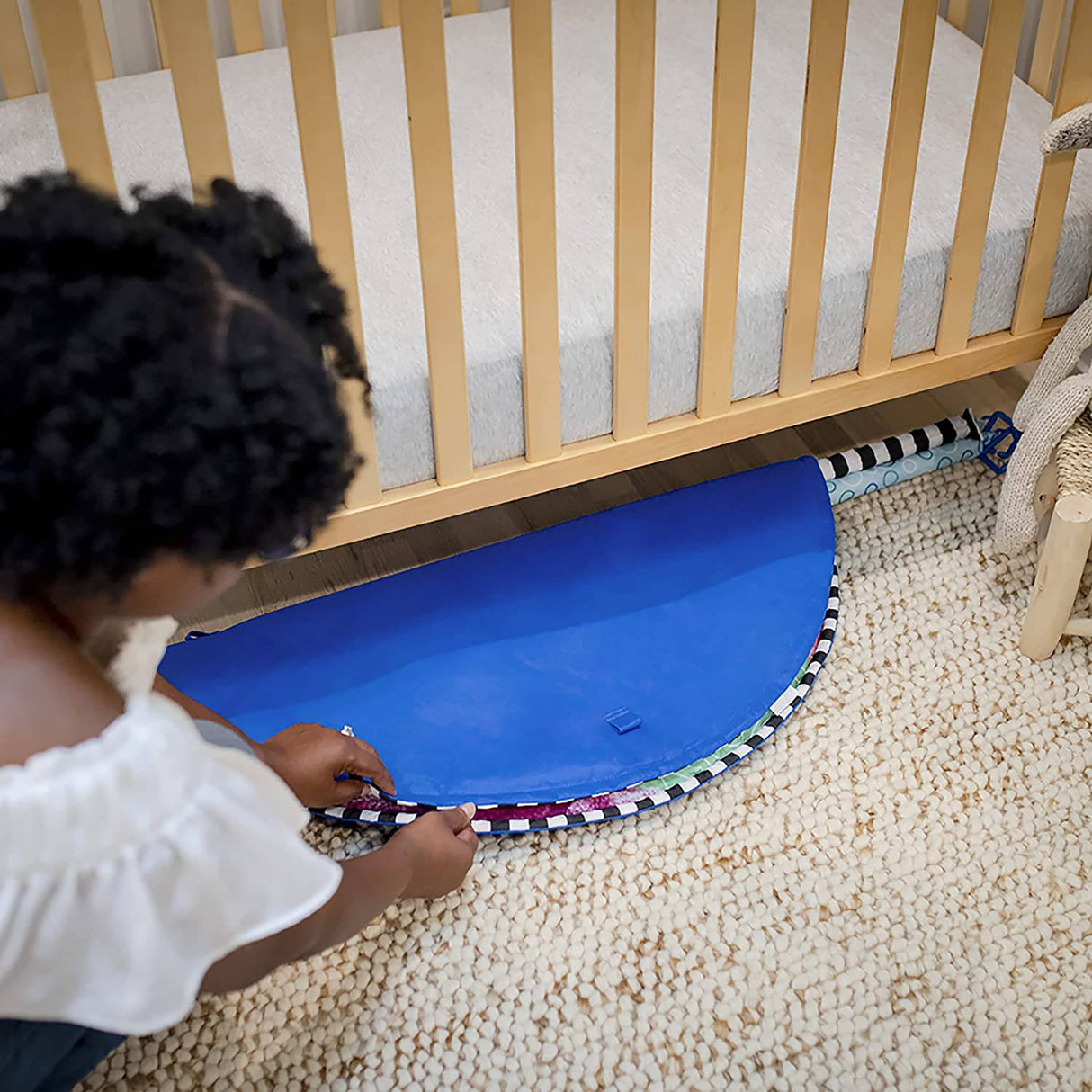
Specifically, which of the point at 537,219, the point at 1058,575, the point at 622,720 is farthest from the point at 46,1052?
the point at 1058,575

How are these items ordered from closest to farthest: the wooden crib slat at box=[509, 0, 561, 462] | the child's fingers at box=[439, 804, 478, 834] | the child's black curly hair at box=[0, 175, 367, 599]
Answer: the child's black curly hair at box=[0, 175, 367, 599] → the wooden crib slat at box=[509, 0, 561, 462] → the child's fingers at box=[439, 804, 478, 834]

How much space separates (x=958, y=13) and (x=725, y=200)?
2.58 ft

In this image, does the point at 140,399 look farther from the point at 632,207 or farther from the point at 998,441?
the point at 998,441

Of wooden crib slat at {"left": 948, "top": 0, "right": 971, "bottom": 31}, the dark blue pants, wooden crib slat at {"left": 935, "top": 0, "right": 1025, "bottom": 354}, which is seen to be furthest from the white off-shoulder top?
wooden crib slat at {"left": 948, "top": 0, "right": 971, "bottom": 31}

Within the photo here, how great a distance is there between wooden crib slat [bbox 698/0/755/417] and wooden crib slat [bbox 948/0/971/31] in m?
0.72

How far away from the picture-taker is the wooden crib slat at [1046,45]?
1.51m

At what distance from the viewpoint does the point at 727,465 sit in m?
1.62

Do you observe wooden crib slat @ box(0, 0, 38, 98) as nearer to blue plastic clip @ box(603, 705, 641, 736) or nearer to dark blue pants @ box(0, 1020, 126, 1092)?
blue plastic clip @ box(603, 705, 641, 736)

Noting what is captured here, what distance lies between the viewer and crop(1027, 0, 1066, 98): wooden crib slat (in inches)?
59.4

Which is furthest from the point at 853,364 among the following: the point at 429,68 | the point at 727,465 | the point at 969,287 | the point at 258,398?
the point at 258,398

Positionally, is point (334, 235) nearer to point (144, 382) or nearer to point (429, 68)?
point (429, 68)

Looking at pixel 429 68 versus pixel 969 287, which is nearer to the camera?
pixel 429 68

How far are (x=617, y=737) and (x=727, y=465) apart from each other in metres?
0.51

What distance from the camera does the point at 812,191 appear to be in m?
1.16
